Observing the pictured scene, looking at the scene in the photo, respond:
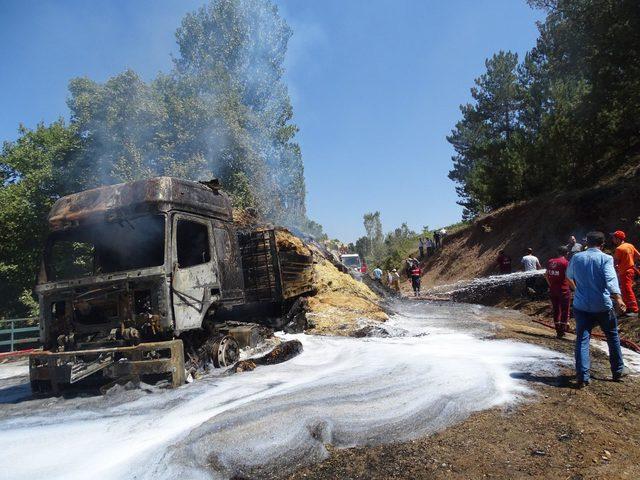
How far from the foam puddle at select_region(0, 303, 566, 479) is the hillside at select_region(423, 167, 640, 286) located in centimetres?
1080

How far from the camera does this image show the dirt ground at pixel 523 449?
3.16 m

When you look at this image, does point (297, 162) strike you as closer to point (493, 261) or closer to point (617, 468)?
point (493, 261)

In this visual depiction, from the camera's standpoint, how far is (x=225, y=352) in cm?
675

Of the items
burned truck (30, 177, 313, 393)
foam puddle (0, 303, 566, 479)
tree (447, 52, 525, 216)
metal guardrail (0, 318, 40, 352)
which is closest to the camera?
foam puddle (0, 303, 566, 479)

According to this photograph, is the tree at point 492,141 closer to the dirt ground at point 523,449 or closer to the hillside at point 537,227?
the hillside at point 537,227

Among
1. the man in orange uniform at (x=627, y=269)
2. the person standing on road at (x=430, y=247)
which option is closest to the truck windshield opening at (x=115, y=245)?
the man in orange uniform at (x=627, y=269)

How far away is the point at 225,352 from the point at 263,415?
8.81 feet

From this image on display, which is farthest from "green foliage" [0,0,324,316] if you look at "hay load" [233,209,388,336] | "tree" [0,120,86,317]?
"hay load" [233,209,388,336]

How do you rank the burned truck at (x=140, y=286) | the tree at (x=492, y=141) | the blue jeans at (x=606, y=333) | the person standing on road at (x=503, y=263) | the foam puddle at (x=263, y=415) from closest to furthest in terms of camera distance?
the foam puddle at (x=263, y=415) < the blue jeans at (x=606, y=333) < the burned truck at (x=140, y=286) < the person standing on road at (x=503, y=263) < the tree at (x=492, y=141)

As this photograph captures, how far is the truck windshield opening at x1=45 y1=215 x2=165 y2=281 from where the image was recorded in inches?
246

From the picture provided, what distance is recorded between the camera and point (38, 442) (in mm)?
4168

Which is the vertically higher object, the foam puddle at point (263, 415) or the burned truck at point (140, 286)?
the burned truck at point (140, 286)

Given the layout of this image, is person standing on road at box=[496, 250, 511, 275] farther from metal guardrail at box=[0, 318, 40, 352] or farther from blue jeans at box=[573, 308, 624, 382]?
metal guardrail at box=[0, 318, 40, 352]

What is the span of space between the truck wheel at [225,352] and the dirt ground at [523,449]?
132 inches
